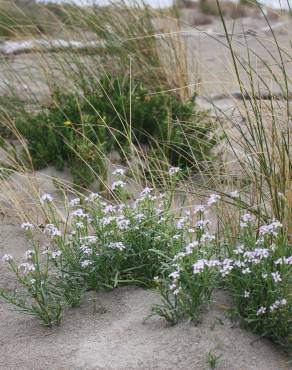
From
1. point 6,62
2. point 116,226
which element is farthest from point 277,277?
point 6,62

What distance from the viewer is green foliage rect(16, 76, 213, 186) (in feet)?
15.8

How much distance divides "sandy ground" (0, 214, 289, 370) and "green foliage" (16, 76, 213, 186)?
1523 mm

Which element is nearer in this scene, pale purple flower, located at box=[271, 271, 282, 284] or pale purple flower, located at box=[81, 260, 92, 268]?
pale purple flower, located at box=[271, 271, 282, 284]

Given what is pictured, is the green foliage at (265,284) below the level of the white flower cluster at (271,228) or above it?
below

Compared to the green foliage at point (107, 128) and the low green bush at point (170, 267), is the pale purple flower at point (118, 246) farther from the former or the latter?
the green foliage at point (107, 128)

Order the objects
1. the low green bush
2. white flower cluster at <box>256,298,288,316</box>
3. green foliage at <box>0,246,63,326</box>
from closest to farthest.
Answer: white flower cluster at <box>256,298,288,316</box> → the low green bush → green foliage at <box>0,246,63,326</box>

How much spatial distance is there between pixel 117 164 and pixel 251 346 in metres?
2.27

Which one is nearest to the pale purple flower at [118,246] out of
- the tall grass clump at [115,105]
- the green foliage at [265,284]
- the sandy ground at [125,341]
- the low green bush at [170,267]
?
the low green bush at [170,267]

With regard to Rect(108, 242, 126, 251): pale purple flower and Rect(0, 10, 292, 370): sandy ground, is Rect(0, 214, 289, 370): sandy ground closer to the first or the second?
Rect(0, 10, 292, 370): sandy ground

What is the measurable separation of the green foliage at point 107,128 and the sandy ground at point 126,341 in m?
1.52

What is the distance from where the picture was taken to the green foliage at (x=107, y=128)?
480cm

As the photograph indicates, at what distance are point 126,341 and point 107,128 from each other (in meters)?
2.33

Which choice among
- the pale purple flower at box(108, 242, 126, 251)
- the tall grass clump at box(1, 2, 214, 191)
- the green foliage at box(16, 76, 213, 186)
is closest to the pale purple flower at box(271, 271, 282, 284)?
the pale purple flower at box(108, 242, 126, 251)

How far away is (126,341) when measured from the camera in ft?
9.88
